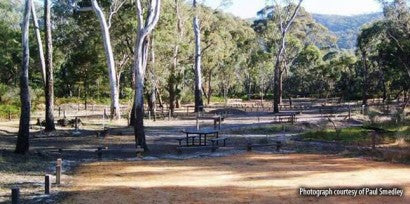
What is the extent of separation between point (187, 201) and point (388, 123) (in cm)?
1880

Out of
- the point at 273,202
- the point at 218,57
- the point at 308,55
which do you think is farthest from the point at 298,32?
the point at 273,202

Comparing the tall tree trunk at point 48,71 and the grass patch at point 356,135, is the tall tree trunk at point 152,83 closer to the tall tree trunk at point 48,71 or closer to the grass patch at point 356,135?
the tall tree trunk at point 48,71

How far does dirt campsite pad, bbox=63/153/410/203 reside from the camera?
10.9 metres

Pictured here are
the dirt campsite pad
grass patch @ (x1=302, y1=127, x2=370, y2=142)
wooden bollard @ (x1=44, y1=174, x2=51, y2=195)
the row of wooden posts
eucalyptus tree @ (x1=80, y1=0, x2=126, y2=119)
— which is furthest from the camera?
eucalyptus tree @ (x1=80, y1=0, x2=126, y2=119)

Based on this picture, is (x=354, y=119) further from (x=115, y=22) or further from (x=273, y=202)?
(x=273, y=202)

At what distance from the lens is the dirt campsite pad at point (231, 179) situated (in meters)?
10.9

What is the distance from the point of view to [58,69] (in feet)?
178

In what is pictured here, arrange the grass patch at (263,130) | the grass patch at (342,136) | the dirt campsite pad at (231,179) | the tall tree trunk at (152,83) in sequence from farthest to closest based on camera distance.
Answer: the tall tree trunk at (152,83), the grass patch at (263,130), the grass patch at (342,136), the dirt campsite pad at (231,179)

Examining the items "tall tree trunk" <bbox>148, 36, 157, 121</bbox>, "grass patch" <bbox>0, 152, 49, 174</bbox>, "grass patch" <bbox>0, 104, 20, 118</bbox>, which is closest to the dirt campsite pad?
"grass patch" <bbox>0, 152, 49, 174</bbox>

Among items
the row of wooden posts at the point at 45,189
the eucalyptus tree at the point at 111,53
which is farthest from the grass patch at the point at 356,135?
the eucalyptus tree at the point at 111,53

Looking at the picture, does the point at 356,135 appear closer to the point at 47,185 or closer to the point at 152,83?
the point at 47,185

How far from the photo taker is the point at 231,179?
43.3 feet

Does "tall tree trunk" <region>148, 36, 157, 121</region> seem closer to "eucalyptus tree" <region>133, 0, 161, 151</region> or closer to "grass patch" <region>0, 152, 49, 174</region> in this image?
"eucalyptus tree" <region>133, 0, 161, 151</region>

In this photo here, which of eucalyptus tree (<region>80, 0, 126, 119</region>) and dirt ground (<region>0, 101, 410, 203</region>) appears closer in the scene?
dirt ground (<region>0, 101, 410, 203</region>)
